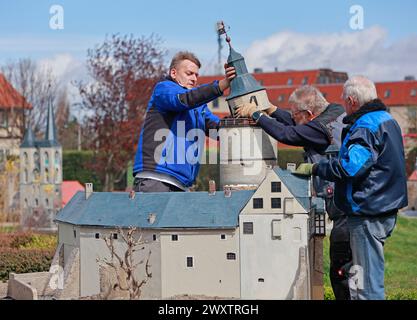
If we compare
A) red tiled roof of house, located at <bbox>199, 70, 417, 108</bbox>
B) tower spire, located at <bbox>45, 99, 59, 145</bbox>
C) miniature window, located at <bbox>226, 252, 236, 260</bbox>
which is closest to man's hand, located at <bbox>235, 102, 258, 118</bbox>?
miniature window, located at <bbox>226, 252, 236, 260</bbox>

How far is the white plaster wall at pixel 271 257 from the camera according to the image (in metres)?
7.15

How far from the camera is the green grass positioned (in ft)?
49.8

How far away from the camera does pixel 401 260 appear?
21.0 m

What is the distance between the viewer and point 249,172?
8.06 m

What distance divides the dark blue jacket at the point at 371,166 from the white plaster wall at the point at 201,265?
3.96 feet

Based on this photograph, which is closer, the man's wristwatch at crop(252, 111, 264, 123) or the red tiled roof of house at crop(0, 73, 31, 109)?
the man's wristwatch at crop(252, 111, 264, 123)

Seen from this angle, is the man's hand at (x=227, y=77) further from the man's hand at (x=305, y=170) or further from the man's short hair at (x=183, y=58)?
the man's hand at (x=305, y=170)

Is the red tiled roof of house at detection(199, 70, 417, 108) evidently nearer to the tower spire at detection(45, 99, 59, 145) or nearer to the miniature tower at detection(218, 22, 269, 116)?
the tower spire at detection(45, 99, 59, 145)

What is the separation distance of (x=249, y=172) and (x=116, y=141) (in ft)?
98.4

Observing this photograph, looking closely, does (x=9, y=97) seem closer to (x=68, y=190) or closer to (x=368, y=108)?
(x=68, y=190)

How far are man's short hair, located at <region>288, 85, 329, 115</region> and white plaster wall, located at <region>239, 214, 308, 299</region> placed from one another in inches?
37.5

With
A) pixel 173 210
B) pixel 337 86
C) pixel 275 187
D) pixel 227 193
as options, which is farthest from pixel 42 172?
pixel 275 187
